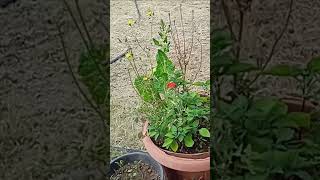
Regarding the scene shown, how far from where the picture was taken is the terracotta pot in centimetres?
134

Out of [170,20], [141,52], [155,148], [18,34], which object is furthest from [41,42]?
[170,20]

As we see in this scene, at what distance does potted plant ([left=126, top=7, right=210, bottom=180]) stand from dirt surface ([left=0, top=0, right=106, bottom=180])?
0.16 metres

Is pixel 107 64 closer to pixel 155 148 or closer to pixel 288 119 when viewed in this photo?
pixel 155 148

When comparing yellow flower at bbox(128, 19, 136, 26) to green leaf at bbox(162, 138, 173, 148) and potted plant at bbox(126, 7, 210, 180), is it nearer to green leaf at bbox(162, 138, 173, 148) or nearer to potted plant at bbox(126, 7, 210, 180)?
potted plant at bbox(126, 7, 210, 180)

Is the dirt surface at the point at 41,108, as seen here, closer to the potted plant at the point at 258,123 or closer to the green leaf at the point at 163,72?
the green leaf at the point at 163,72

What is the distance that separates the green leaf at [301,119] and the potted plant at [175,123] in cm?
28

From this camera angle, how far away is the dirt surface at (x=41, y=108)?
4.40 feet

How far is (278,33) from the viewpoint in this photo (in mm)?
1377

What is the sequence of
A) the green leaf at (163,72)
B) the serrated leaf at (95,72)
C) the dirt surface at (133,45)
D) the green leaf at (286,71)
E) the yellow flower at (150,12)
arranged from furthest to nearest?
the yellow flower at (150,12) < the dirt surface at (133,45) < the green leaf at (163,72) < the serrated leaf at (95,72) < the green leaf at (286,71)

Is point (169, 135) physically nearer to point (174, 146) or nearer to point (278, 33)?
point (174, 146)

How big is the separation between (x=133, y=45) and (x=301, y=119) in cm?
86

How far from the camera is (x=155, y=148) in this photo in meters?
1.38

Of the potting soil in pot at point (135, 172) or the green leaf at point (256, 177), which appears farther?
the potting soil in pot at point (135, 172)

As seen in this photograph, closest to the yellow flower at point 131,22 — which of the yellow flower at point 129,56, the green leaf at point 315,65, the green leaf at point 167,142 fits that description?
the yellow flower at point 129,56
